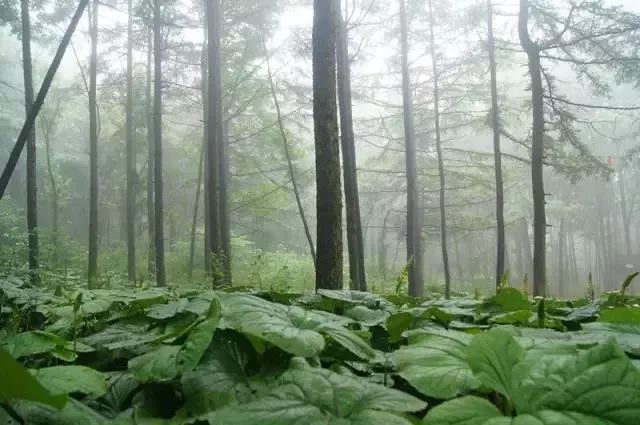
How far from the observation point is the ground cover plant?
0.86 m

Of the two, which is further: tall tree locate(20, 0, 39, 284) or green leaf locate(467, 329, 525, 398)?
tall tree locate(20, 0, 39, 284)

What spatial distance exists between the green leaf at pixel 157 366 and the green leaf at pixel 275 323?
0.18 m

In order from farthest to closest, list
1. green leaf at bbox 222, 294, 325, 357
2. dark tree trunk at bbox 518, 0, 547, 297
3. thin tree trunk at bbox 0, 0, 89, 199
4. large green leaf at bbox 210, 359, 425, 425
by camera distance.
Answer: dark tree trunk at bbox 518, 0, 547, 297 < thin tree trunk at bbox 0, 0, 89, 199 < green leaf at bbox 222, 294, 325, 357 < large green leaf at bbox 210, 359, 425, 425

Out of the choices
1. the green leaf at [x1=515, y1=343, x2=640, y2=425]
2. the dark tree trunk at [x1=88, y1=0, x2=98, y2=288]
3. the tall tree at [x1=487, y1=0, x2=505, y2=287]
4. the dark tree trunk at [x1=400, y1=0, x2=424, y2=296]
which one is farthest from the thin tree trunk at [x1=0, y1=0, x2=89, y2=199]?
the tall tree at [x1=487, y1=0, x2=505, y2=287]

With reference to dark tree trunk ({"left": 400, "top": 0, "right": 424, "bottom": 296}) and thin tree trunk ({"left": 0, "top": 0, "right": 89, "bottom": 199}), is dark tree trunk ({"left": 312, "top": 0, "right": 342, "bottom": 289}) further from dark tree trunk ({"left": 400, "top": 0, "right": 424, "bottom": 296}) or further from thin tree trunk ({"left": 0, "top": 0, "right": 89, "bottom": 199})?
dark tree trunk ({"left": 400, "top": 0, "right": 424, "bottom": 296})

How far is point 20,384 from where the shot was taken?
0.71m

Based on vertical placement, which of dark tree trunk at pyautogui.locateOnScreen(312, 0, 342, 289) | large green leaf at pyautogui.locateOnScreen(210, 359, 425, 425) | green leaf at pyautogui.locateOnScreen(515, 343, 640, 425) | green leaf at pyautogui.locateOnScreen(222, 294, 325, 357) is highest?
dark tree trunk at pyautogui.locateOnScreen(312, 0, 342, 289)

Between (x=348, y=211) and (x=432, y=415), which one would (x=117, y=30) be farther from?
(x=432, y=415)

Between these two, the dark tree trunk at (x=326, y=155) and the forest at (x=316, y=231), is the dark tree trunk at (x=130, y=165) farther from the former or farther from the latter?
the dark tree trunk at (x=326, y=155)

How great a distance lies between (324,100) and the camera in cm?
525

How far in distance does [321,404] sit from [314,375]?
10cm

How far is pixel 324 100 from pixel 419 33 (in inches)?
463

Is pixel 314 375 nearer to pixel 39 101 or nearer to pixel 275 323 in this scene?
pixel 275 323

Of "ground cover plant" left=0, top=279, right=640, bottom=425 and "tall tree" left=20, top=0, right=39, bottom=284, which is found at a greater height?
"tall tree" left=20, top=0, right=39, bottom=284
